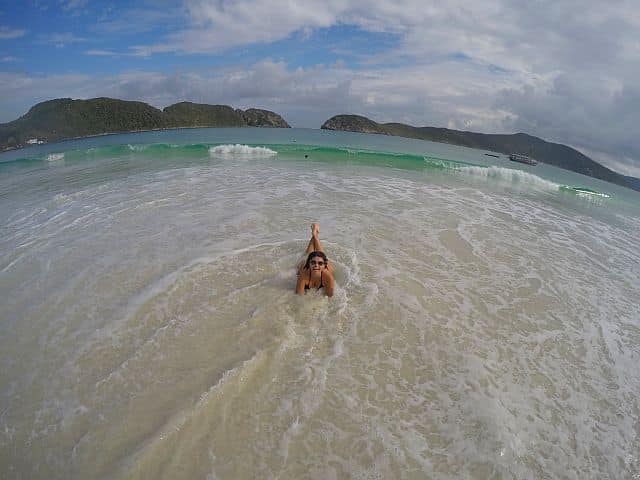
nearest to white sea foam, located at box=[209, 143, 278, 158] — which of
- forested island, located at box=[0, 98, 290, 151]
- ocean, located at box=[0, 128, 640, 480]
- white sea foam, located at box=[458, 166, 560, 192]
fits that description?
white sea foam, located at box=[458, 166, 560, 192]

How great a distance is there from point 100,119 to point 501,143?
142749mm

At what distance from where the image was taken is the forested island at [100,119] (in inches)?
3329

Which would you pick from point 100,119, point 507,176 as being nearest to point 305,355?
point 507,176

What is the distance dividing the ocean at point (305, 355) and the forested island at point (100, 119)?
81241mm

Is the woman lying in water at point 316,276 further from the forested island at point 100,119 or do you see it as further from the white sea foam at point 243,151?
the forested island at point 100,119

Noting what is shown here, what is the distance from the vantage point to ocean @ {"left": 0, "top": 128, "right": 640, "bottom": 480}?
3666 mm

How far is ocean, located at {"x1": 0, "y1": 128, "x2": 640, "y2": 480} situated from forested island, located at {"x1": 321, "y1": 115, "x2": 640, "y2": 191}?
89658 mm

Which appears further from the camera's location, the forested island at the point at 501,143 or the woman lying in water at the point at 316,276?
the forested island at the point at 501,143

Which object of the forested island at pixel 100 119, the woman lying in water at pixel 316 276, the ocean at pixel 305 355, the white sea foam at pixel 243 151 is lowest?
the ocean at pixel 305 355

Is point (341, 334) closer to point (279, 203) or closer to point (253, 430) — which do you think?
point (253, 430)

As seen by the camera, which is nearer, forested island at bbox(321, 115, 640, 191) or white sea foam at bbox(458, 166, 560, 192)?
white sea foam at bbox(458, 166, 560, 192)

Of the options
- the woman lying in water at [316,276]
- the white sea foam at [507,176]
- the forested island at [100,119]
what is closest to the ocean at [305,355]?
the woman lying in water at [316,276]

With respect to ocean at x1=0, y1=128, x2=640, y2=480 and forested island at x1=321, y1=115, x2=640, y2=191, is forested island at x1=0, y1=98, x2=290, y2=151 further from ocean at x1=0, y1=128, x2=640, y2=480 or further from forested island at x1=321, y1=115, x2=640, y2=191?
ocean at x1=0, y1=128, x2=640, y2=480

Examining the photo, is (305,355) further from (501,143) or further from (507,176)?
(501,143)
